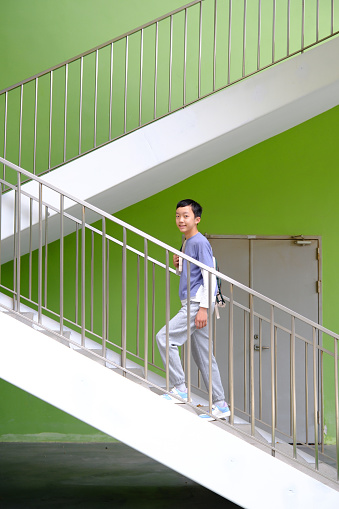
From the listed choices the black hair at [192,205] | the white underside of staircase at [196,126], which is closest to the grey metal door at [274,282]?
the white underside of staircase at [196,126]

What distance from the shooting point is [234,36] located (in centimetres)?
755

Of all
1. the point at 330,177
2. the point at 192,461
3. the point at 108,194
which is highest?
the point at 330,177

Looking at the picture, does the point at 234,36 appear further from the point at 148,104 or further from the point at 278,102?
the point at 278,102

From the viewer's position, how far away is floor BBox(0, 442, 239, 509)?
196 inches

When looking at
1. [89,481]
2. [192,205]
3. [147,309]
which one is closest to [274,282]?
[89,481]

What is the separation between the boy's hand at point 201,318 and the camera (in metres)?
4.08

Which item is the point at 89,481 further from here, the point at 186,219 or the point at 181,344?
the point at 186,219

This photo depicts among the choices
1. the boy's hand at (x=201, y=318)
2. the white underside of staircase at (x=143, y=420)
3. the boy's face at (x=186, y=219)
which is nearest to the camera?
the white underside of staircase at (x=143, y=420)

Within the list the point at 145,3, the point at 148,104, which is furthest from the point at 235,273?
the point at 145,3

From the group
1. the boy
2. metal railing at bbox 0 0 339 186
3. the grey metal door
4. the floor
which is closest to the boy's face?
the boy

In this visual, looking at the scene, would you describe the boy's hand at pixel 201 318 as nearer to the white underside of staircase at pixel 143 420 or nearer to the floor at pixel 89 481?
the white underside of staircase at pixel 143 420

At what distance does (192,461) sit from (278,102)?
284 cm

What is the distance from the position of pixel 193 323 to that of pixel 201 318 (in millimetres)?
93

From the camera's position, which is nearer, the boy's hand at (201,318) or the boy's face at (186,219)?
the boy's hand at (201,318)
